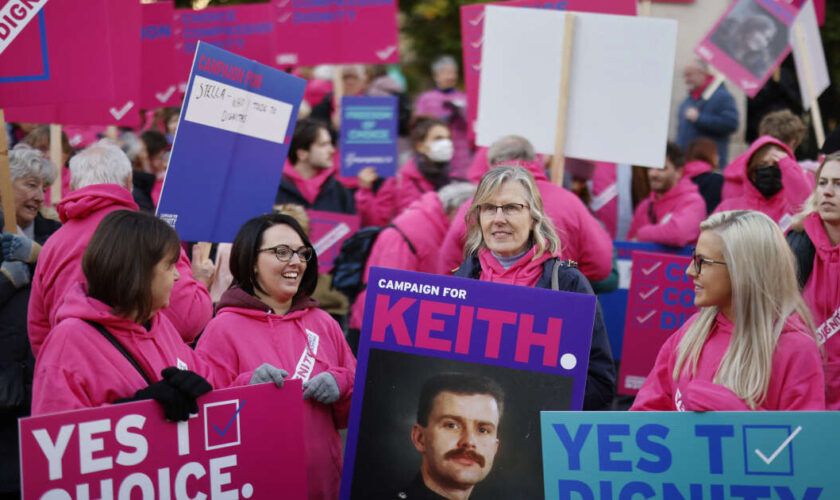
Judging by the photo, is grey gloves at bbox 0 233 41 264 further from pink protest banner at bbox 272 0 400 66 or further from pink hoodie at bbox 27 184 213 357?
pink protest banner at bbox 272 0 400 66

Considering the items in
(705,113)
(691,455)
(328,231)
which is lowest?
(691,455)

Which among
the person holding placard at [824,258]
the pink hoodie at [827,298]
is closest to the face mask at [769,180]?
the person holding placard at [824,258]

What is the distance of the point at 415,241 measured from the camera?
681 cm

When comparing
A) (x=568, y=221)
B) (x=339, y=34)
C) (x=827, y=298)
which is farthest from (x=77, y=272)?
(x=339, y=34)

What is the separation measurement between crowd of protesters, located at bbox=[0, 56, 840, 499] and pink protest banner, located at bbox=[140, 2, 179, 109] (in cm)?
189

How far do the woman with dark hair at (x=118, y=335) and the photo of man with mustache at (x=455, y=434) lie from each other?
84cm

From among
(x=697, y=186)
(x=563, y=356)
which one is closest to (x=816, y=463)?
(x=563, y=356)

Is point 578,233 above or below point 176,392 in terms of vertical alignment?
Answer: above

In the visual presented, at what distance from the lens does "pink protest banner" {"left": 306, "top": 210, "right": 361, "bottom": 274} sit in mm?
7910

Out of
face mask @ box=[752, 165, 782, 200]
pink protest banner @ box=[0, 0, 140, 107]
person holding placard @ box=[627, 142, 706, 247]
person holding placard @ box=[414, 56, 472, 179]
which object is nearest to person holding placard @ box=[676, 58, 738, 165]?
person holding placard @ box=[627, 142, 706, 247]

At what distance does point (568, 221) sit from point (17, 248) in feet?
9.47

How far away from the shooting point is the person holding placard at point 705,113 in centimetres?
1053

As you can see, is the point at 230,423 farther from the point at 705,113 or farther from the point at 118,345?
the point at 705,113

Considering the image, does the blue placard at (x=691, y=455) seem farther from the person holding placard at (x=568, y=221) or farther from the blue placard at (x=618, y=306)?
the blue placard at (x=618, y=306)
